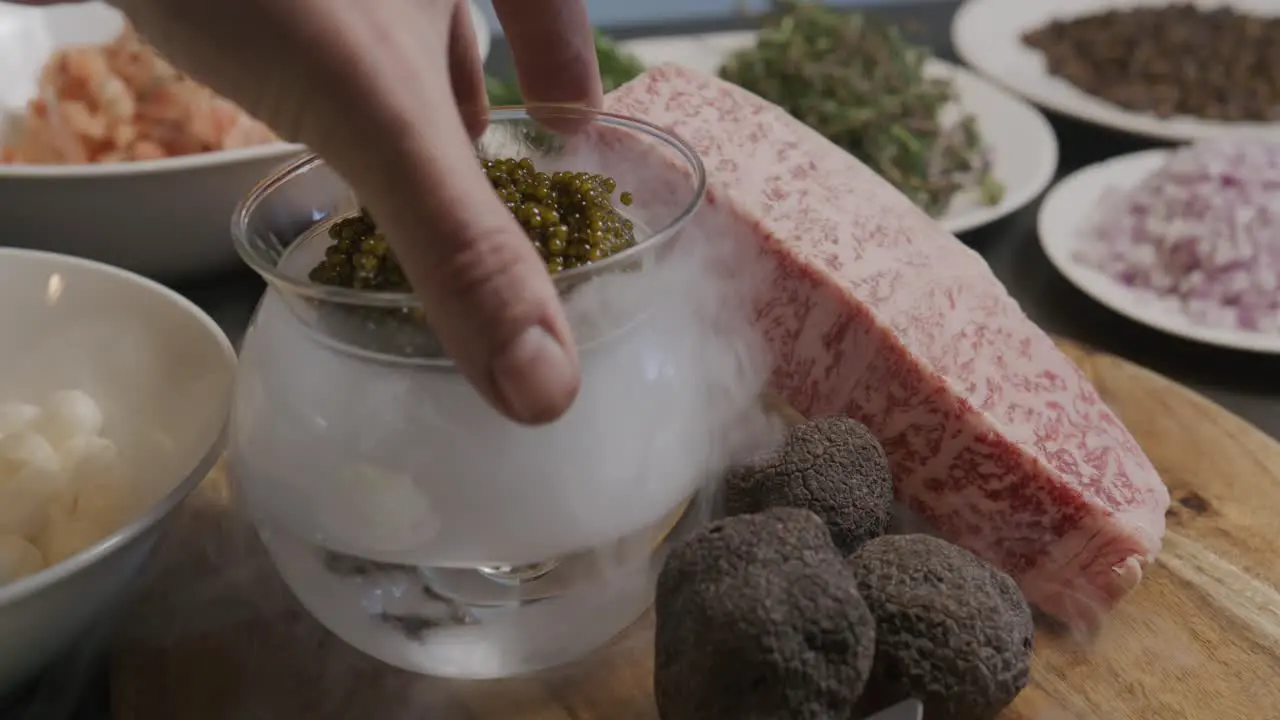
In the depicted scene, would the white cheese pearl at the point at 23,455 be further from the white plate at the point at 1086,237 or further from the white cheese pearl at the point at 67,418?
the white plate at the point at 1086,237

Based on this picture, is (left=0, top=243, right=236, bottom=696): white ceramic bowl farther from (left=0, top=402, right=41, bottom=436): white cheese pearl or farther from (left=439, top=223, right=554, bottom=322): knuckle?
(left=439, top=223, right=554, bottom=322): knuckle

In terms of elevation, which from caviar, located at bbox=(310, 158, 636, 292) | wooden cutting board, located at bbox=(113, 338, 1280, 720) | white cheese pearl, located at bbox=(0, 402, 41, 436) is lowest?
wooden cutting board, located at bbox=(113, 338, 1280, 720)

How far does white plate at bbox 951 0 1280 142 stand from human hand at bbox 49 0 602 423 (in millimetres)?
1842

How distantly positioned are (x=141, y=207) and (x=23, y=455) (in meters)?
0.59

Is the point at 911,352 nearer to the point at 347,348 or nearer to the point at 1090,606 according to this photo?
the point at 1090,606

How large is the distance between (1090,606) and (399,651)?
63cm

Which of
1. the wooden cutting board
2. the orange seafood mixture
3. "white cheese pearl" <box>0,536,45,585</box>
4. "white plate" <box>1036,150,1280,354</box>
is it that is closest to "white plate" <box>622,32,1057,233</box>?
"white plate" <box>1036,150,1280,354</box>

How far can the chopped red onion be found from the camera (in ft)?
5.33

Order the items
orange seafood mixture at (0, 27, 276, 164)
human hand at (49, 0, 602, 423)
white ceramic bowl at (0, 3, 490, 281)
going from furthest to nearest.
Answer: orange seafood mixture at (0, 27, 276, 164)
white ceramic bowl at (0, 3, 490, 281)
human hand at (49, 0, 602, 423)

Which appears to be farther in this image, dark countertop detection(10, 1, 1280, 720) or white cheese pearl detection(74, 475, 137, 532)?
dark countertop detection(10, 1, 1280, 720)

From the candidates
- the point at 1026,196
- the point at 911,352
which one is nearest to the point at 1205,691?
the point at 911,352

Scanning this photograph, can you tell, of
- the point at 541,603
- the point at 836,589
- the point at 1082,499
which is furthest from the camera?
the point at 1082,499

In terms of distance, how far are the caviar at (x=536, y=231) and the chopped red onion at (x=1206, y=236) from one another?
3.64 feet

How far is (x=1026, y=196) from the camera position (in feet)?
6.20
